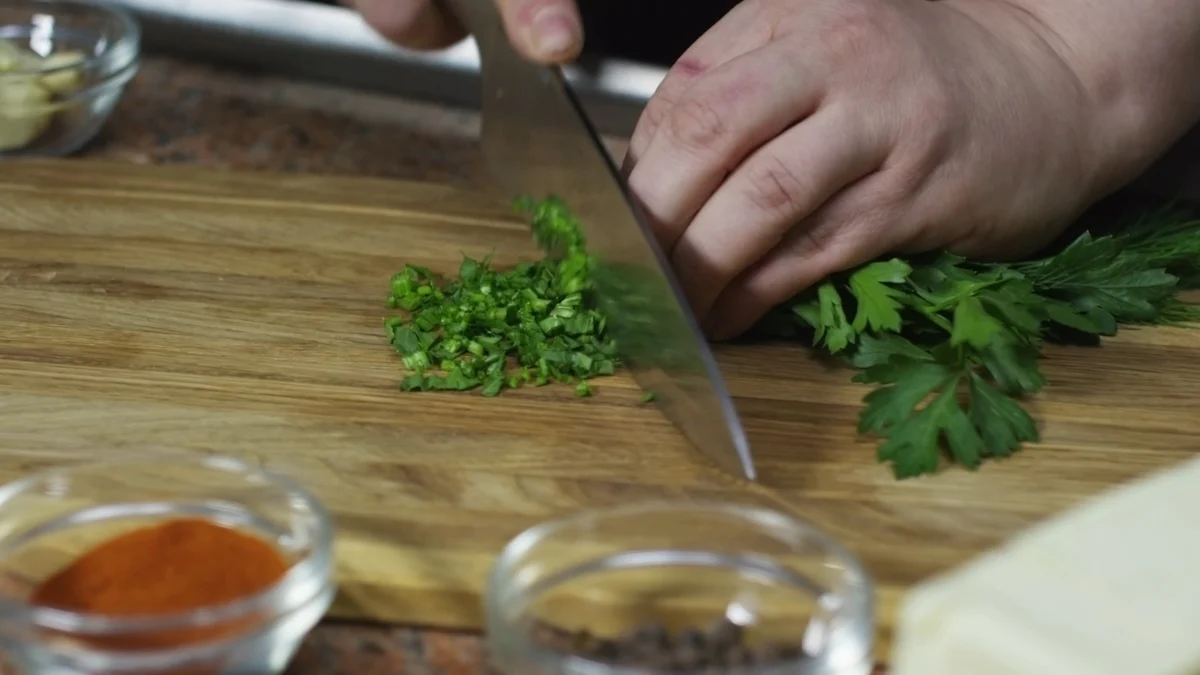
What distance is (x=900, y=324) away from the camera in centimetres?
157

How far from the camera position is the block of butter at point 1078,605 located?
91 cm

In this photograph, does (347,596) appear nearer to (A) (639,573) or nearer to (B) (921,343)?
(A) (639,573)

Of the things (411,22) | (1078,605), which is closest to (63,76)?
(411,22)

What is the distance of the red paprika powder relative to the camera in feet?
3.56

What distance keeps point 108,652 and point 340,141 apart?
1638 millimetres

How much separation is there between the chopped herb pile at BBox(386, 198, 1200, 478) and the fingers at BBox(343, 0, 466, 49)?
442 millimetres

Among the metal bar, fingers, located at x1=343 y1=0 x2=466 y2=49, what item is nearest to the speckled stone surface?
the metal bar

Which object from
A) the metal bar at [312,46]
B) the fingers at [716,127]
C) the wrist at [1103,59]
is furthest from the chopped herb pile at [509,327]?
the metal bar at [312,46]

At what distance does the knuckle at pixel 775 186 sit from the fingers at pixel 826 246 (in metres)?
0.07

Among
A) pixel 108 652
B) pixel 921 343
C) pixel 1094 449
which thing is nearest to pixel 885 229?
pixel 921 343

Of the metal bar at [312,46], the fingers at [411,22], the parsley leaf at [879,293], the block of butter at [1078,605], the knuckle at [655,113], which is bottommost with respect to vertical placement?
the metal bar at [312,46]

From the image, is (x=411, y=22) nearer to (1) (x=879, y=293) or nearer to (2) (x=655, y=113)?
(2) (x=655, y=113)

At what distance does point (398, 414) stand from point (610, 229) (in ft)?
1.06

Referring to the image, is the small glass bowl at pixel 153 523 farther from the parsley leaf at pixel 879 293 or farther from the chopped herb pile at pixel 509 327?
the parsley leaf at pixel 879 293
